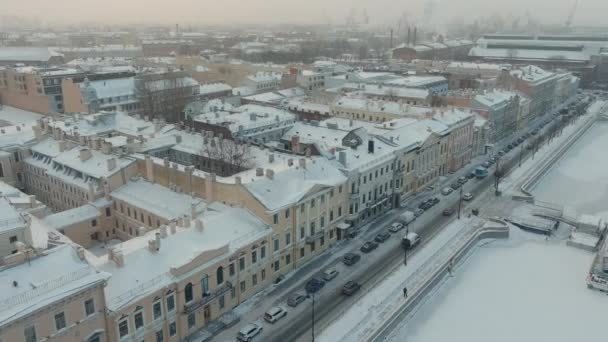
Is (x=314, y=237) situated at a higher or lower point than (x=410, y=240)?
higher

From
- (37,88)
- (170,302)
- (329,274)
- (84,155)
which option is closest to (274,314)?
(329,274)

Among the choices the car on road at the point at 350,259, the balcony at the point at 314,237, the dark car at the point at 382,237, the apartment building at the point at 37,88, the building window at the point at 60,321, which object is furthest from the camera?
the apartment building at the point at 37,88

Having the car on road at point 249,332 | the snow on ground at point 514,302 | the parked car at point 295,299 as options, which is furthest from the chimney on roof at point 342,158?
the car on road at point 249,332

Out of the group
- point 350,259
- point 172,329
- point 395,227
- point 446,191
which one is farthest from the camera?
point 446,191

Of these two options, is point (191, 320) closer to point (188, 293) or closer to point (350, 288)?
point (188, 293)

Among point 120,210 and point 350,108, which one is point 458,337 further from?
point 350,108

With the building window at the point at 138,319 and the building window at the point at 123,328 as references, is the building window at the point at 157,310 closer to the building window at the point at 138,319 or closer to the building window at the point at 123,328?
the building window at the point at 138,319

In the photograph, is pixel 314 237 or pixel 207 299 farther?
pixel 314 237

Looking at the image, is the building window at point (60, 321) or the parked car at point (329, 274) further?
the parked car at point (329, 274)
